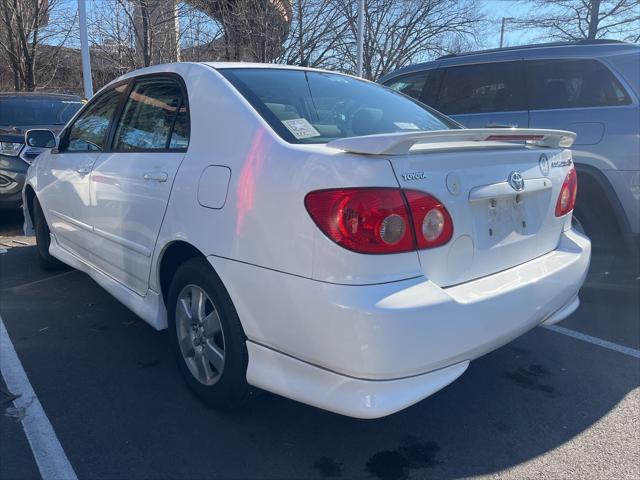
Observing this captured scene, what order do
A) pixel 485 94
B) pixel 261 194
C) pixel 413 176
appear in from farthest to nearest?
1. pixel 485 94
2. pixel 261 194
3. pixel 413 176

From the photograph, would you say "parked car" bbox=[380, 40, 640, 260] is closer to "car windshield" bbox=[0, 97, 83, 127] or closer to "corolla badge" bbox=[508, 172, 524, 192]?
"corolla badge" bbox=[508, 172, 524, 192]

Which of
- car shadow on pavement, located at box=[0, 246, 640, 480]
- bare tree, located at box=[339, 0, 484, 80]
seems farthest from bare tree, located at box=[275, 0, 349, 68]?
car shadow on pavement, located at box=[0, 246, 640, 480]

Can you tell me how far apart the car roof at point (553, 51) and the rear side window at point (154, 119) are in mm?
3473

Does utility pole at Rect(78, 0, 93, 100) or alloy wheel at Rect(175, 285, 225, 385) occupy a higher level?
utility pole at Rect(78, 0, 93, 100)

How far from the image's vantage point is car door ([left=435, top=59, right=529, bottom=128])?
5.16m

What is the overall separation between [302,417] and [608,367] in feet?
6.24

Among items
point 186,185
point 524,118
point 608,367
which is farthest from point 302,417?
point 524,118

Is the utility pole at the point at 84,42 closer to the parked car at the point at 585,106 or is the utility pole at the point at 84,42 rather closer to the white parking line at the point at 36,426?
the parked car at the point at 585,106

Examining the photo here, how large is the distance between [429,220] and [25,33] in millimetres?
17095

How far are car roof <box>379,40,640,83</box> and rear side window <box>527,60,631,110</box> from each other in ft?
0.28

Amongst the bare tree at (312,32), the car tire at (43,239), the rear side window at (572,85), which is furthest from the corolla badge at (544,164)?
the bare tree at (312,32)

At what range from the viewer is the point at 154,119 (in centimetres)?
323

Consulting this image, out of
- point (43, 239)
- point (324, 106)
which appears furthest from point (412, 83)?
point (43, 239)

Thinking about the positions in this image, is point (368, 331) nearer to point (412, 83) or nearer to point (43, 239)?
point (43, 239)
